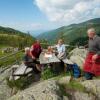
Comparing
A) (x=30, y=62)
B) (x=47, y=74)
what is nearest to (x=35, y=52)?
(x=30, y=62)

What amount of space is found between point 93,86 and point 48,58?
428 cm

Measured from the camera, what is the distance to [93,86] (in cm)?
860

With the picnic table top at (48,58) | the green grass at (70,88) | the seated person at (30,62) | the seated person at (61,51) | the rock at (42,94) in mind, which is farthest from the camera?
the seated person at (61,51)

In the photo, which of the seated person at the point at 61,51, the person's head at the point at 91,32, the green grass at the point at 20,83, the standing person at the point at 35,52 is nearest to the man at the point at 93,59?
the person's head at the point at 91,32

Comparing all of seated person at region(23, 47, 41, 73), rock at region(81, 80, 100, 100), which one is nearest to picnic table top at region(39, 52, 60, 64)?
seated person at region(23, 47, 41, 73)

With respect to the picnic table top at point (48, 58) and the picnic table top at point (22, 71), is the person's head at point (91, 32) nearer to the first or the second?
the picnic table top at point (48, 58)

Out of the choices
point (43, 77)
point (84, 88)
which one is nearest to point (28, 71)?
point (43, 77)

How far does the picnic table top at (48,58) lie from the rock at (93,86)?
9.87ft

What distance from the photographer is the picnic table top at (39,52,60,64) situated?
467 inches

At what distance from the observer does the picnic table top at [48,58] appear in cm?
1186

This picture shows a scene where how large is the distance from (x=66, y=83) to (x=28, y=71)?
3.01 meters

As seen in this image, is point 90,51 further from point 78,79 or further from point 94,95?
point 94,95

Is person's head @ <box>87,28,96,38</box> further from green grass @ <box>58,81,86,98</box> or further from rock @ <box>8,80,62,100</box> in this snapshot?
rock @ <box>8,80,62,100</box>

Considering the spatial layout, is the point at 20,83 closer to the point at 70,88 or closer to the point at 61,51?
the point at 70,88
